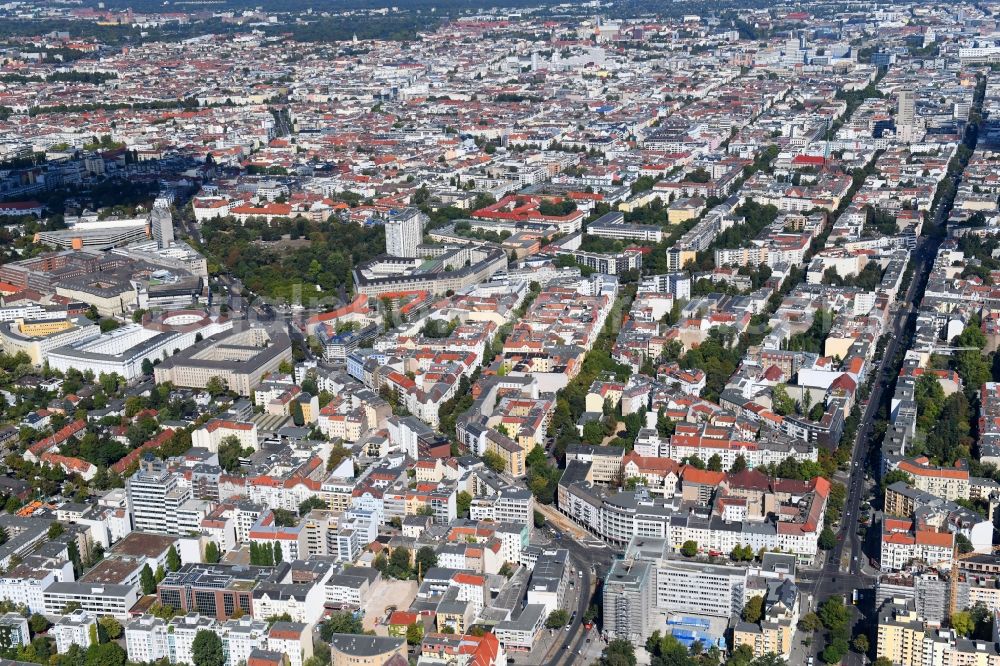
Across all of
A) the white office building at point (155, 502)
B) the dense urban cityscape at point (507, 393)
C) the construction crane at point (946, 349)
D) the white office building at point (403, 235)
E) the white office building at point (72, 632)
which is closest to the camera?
the white office building at point (72, 632)

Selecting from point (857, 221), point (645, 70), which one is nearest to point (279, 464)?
point (857, 221)

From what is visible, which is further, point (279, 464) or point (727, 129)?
point (727, 129)

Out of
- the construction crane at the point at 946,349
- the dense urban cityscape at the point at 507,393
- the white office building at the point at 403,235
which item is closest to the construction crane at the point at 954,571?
the dense urban cityscape at the point at 507,393

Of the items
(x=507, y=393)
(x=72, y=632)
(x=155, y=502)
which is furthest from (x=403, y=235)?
(x=72, y=632)

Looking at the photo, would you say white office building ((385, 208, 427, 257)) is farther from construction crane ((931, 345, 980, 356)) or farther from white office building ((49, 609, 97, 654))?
white office building ((49, 609, 97, 654))

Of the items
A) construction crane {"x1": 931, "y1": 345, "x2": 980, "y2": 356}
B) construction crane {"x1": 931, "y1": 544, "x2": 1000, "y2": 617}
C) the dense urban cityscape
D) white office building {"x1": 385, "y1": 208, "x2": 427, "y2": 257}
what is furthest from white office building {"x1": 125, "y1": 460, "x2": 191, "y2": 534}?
white office building {"x1": 385, "y1": 208, "x2": 427, "y2": 257}

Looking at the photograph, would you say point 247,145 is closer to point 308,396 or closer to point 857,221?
point 857,221

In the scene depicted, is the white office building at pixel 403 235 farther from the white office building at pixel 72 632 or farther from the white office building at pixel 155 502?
the white office building at pixel 72 632

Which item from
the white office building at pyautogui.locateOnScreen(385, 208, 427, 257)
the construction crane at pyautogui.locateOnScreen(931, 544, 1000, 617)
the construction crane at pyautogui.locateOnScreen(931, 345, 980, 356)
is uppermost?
the white office building at pyautogui.locateOnScreen(385, 208, 427, 257)
